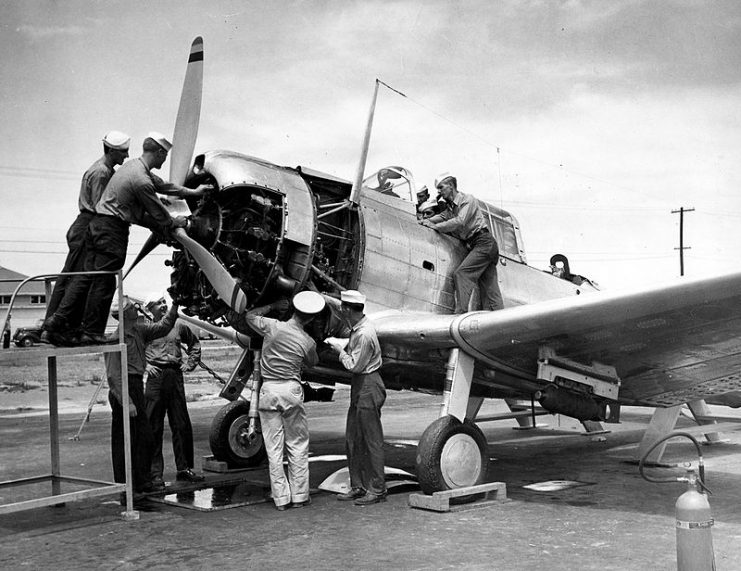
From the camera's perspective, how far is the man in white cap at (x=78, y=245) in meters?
6.37

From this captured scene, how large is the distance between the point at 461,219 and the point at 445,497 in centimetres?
322

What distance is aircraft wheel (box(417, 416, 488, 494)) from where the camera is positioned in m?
6.79

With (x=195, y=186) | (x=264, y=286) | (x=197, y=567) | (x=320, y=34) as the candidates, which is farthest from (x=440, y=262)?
(x=320, y=34)

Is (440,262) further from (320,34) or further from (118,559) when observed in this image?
(320,34)

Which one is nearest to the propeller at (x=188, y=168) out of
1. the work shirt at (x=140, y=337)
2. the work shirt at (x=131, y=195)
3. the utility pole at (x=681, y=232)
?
the work shirt at (x=131, y=195)

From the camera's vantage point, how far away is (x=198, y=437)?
41.0 feet

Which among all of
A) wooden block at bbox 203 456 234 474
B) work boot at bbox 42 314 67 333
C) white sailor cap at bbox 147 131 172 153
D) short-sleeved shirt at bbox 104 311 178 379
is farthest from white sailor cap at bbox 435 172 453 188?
work boot at bbox 42 314 67 333

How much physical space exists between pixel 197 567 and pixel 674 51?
14113 millimetres

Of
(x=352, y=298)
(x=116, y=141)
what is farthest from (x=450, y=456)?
(x=116, y=141)

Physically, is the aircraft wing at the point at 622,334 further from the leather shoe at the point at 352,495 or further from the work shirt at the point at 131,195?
the work shirt at the point at 131,195

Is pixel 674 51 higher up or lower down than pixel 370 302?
higher up

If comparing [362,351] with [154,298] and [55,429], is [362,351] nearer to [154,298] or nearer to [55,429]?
[154,298]

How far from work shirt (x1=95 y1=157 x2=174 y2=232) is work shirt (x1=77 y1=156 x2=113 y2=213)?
18 centimetres

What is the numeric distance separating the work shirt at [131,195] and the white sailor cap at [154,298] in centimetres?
186
